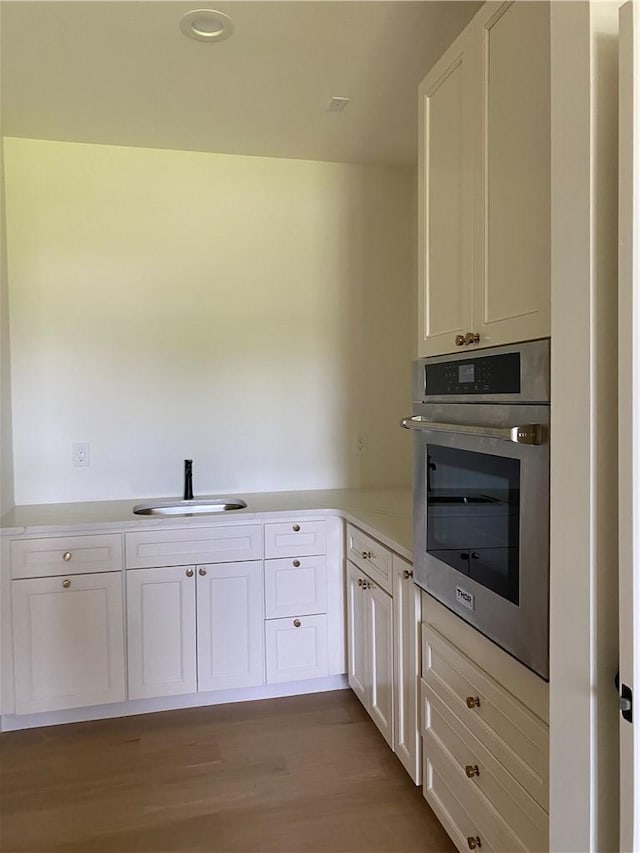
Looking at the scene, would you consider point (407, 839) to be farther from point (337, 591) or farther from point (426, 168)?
point (426, 168)

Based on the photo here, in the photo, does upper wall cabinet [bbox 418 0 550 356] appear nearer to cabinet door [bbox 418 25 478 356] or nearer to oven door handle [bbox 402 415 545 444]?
cabinet door [bbox 418 25 478 356]

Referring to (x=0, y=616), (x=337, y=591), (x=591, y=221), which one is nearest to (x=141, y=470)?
(x=0, y=616)

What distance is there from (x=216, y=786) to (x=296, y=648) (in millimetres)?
683

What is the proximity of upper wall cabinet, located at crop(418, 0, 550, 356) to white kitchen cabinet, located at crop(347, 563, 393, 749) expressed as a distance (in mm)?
1006

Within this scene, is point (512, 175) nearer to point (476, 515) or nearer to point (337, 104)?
point (476, 515)

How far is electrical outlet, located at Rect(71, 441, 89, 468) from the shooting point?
2.89 metres

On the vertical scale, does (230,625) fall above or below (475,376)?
below

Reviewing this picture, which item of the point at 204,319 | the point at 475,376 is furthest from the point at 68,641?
the point at 475,376

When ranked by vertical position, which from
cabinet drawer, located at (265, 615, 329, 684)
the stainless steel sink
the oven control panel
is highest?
the oven control panel

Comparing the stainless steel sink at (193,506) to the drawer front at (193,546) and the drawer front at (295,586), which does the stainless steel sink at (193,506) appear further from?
the drawer front at (295,586)

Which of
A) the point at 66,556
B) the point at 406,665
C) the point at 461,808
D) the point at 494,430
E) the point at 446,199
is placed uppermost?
the point at 446,199

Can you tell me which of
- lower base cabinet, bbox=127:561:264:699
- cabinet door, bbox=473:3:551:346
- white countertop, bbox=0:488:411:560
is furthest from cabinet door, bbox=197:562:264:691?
cabinet door, bbox=473:3:551:346

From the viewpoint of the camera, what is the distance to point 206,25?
1.92 metres

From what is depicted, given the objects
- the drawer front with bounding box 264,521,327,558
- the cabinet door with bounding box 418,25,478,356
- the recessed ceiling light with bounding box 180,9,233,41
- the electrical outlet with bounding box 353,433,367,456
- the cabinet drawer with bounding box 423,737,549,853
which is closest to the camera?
the cabinet drawer with bounding box 423,737,549,853
